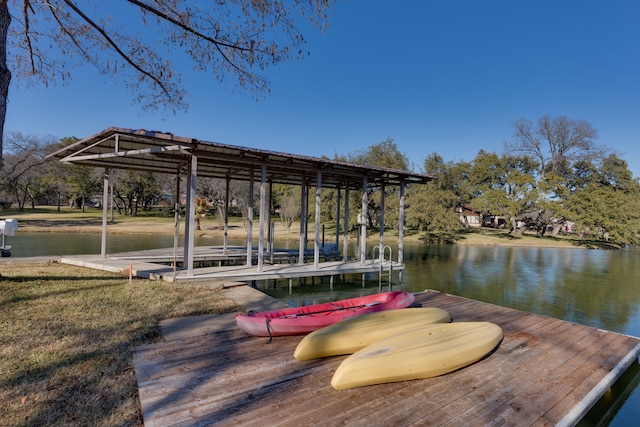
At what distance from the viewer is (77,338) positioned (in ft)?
12.8

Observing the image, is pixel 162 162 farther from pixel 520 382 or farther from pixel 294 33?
pixel 520 382

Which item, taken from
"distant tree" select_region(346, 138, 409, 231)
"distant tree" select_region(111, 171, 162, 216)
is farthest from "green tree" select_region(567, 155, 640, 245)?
"distant tree" select_region(111, 171, 162, 216)

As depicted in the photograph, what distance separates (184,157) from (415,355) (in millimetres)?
7540

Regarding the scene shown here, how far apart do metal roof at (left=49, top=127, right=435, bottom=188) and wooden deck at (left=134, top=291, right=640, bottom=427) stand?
430 cm

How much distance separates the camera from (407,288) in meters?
10.3

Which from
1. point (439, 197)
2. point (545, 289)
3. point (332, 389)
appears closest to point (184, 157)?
point (332, 389)

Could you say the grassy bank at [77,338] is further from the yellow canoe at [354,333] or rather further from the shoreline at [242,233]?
the shoreline at [242,233]

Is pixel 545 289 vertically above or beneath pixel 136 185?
beneath

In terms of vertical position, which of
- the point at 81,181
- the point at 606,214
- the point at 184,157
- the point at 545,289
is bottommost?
the point at 545,289

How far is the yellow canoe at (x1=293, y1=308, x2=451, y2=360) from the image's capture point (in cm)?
358

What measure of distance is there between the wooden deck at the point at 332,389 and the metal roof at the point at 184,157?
169 inches

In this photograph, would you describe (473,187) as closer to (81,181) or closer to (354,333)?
(354,333)

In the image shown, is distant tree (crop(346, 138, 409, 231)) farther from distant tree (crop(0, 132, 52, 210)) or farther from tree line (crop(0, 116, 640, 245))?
distant tree (crop(0, 132, 52, 210))

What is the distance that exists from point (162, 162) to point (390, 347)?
8.53 m
